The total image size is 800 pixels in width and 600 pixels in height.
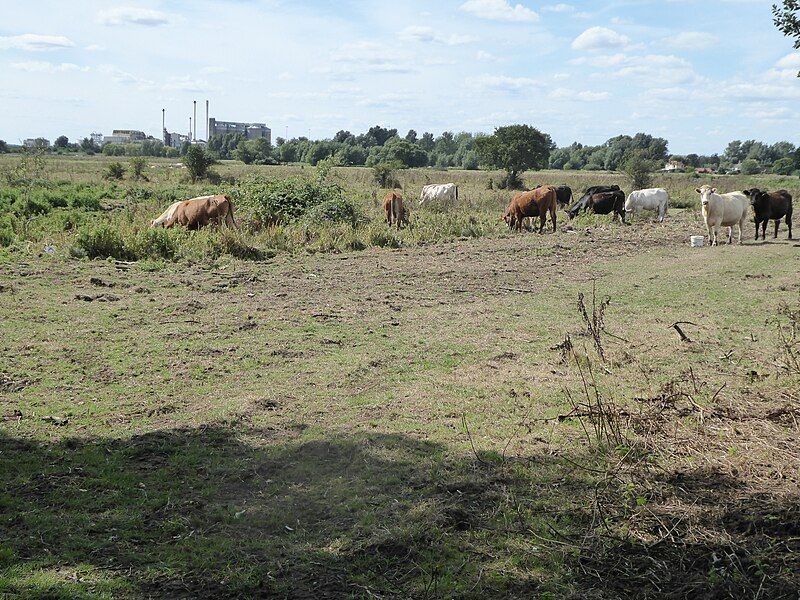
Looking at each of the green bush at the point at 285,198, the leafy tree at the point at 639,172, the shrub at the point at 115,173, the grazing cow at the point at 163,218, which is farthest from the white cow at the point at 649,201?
the shrub at the point at 115,173

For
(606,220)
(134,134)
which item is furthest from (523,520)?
(134,134)

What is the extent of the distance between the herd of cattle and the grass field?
6.23 m

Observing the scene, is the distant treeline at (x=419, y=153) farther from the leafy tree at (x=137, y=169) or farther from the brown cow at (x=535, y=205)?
the brown cow at (x=535, y=205)

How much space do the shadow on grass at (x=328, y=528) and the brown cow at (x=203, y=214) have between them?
12.2 m

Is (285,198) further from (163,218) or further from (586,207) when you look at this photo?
(586,207)

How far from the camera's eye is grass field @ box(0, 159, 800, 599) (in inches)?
155

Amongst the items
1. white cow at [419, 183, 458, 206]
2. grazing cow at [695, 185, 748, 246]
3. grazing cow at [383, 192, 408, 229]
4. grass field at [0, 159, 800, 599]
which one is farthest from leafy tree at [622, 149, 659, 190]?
grass field at [0, 159, 800, 599]

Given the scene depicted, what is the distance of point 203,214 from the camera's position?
1747 centimetres

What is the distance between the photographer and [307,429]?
6012 mm

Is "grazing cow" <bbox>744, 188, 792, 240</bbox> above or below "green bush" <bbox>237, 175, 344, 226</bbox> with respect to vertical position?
above

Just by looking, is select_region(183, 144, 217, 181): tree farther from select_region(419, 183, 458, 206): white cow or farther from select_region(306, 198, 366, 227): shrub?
select_region(306, 198, 366, 227): shrub

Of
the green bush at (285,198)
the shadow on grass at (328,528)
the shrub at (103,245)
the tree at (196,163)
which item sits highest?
the tree at (196,163)

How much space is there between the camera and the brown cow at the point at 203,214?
57.2ft

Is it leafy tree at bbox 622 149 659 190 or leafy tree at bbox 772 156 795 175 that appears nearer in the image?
leafy tree at bbox 622 149 659 190
